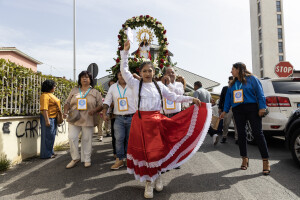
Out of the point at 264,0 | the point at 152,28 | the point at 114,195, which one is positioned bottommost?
the point at 114,195

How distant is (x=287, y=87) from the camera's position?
239 inches

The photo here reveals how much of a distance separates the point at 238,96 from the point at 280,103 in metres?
2.00

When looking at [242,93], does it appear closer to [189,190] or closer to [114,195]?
[189,190]

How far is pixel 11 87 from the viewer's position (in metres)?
5.19

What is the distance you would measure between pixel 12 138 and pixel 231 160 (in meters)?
4.60

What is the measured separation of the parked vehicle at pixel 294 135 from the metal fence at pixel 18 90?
18.3 ft

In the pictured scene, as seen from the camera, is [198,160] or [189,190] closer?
[189,190]

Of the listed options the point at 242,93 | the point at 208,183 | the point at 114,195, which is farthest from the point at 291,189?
the point at 114,195

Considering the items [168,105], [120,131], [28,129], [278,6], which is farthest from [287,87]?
[278,6]

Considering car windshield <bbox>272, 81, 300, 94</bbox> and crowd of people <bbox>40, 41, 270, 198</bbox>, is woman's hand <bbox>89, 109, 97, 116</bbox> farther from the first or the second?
car windshield <bbox>272, 81, 300, 94</bbox>

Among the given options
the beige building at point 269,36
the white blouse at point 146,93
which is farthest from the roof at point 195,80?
the beige building at point 269,36

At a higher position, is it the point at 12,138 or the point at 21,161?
the point at 12,138

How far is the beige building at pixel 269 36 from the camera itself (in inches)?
2201

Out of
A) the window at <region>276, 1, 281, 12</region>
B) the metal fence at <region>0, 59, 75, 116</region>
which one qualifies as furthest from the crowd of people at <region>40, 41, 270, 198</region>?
the window at <region>276, 1, 281, 12</region>
